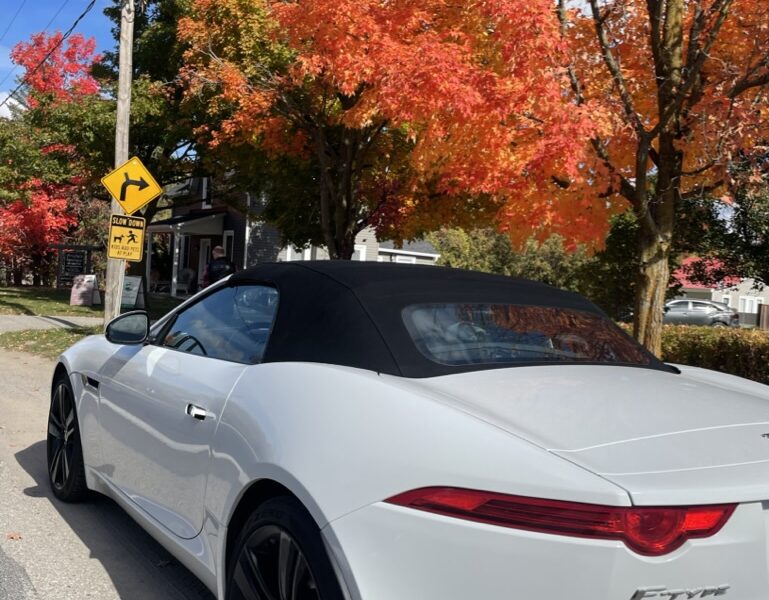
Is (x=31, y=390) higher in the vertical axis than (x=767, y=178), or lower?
lower

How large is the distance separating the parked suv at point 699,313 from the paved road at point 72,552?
30762 mm

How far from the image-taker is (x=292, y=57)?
13414mm

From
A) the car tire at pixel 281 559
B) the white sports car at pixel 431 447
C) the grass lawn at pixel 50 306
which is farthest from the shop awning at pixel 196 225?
the car tire at pixel 281 559

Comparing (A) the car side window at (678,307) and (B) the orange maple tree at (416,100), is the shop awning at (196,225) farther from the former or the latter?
(A) the car side window at (678,307)

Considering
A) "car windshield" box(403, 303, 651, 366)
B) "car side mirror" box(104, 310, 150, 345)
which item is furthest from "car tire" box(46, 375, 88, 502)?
"car windshield" box(403, 303, 651, 366)

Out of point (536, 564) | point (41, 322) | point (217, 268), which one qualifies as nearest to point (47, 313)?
point (41, 322)

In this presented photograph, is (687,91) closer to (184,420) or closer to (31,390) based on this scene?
(184,420)

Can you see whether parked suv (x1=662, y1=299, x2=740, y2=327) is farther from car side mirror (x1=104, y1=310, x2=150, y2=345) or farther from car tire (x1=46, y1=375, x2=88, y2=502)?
car side mirror (x1=104, y1=310, x2=150, y2=345)

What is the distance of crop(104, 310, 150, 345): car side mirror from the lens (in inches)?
154

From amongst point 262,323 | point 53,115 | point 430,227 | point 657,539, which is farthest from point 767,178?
point 53,115

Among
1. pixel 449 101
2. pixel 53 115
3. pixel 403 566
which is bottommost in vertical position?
pixel 403 566

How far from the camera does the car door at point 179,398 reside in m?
2.94

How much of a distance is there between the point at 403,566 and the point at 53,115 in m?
18.0

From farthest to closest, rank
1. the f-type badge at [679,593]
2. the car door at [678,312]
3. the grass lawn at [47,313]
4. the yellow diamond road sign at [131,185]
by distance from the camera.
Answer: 1. the car door at [678,312]
2. the grass lawn at [47,313]
3. the yellow diamond road sign at [131,185]
4. the f-type badge at [679,593]
